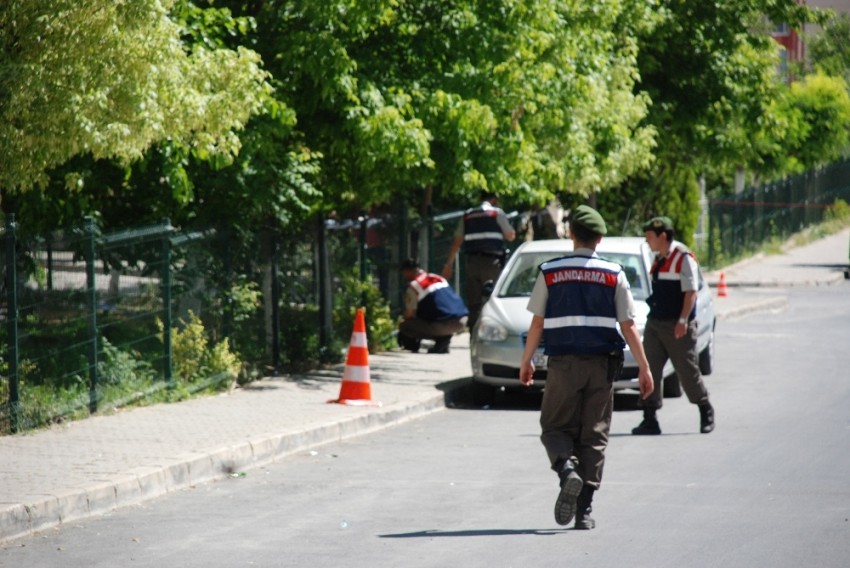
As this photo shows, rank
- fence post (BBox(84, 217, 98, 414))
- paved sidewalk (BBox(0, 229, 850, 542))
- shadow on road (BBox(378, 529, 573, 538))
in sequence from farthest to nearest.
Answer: fence post (BBox(84, 217, 98, 414)) → paved sidewalk (BBox(0, 229, 850, 542)) → shadow on road (BBox(378, 529, 573, 538))

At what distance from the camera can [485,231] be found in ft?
59.6

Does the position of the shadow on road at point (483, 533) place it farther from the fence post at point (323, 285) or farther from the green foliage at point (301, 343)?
the fence post at point (323, 285)

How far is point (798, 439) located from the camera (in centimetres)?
1211

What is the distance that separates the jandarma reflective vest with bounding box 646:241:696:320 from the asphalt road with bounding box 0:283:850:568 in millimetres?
1052

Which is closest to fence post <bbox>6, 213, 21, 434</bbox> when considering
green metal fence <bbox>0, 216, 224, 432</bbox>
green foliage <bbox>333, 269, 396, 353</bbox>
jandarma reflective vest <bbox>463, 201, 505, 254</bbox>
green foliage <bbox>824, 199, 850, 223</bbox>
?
green metal fence <bbox>0, 216, 224, 432</bbox>

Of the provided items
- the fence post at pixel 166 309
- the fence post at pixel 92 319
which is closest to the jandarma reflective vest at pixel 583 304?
the fence post at pixel 92 319

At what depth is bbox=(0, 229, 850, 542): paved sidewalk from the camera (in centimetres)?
916

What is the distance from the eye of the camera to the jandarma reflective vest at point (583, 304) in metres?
8.57

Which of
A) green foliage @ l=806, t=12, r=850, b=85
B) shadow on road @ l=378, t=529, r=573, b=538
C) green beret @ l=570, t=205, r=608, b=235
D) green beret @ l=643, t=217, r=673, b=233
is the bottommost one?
shadow on road @ l=378, t=529, r=573, b=538

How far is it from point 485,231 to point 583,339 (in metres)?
9.64

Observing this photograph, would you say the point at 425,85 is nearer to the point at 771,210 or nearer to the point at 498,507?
the point at 498,507

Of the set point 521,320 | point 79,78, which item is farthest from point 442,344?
point 79,78

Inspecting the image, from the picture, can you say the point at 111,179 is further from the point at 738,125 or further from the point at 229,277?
the point at 738,125

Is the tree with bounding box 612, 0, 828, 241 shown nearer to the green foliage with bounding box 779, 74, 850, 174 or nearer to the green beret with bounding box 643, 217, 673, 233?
the green beret with bounding box 643, 217, 673, 233
